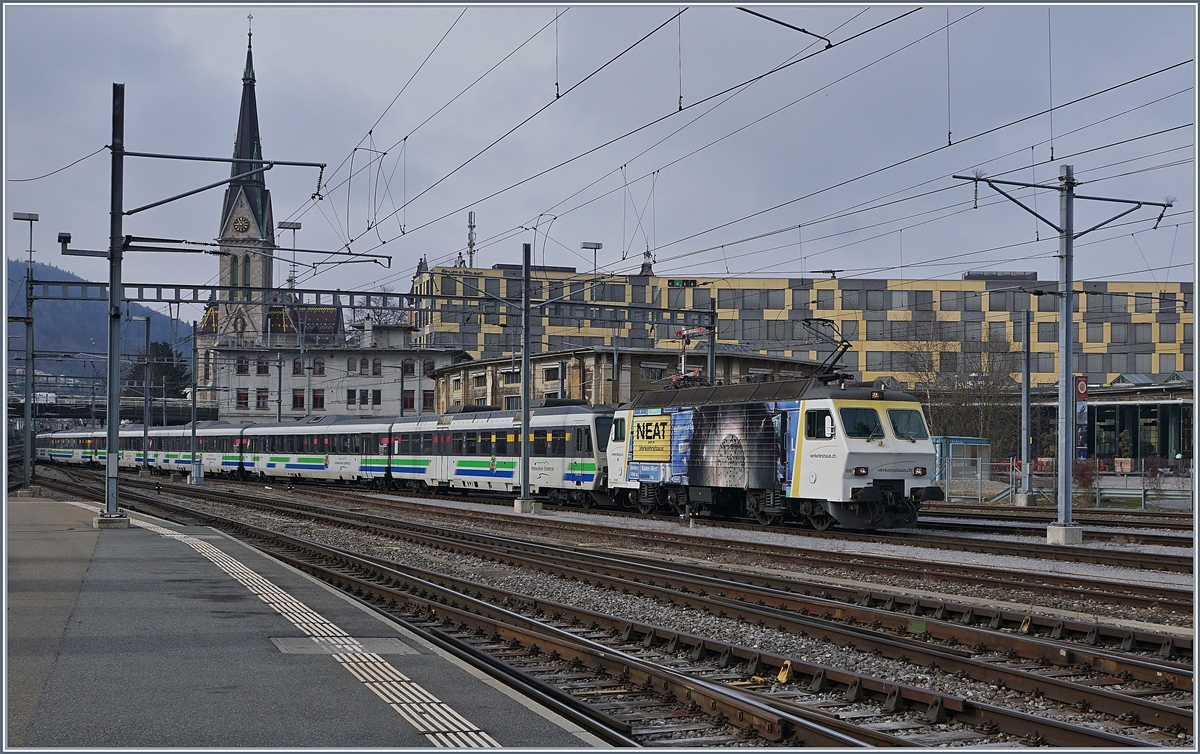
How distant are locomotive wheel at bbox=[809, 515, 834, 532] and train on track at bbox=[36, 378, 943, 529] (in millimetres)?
30

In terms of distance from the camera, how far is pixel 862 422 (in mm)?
22422

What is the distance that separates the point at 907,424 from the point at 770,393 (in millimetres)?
2971

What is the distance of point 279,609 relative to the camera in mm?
12375

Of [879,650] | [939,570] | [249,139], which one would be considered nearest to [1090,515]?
[939,570]

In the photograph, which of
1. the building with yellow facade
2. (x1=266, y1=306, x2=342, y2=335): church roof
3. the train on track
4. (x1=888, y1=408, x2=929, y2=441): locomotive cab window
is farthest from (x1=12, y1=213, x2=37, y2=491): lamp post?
(x1=266, y1=306, x2=342, y2=335): church roof

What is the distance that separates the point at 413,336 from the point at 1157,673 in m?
94.0

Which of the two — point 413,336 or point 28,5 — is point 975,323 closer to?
point 413,336

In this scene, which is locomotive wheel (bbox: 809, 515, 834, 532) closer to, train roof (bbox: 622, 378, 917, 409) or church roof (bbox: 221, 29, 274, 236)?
train roof (bbox: 622, 378, 917, 409)

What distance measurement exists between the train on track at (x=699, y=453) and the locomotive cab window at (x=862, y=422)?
0.02m

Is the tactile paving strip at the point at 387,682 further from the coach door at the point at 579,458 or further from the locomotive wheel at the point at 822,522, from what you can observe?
the coach door at the point at 579,458


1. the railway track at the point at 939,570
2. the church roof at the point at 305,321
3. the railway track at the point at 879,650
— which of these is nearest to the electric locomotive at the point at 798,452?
the railway track at the point at 939,570

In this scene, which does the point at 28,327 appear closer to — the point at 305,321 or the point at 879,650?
the point at 879,650

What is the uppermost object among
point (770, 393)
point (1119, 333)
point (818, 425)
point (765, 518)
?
point (1119, 333)

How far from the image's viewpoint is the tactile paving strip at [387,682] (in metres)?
7.11
